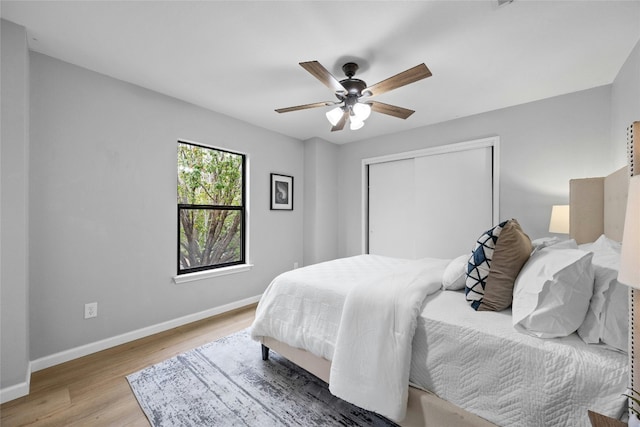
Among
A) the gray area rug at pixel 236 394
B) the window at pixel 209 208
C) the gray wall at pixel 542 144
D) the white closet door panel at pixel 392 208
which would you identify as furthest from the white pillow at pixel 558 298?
the window at pixel 209 208

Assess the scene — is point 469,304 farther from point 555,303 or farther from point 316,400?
point 316,400

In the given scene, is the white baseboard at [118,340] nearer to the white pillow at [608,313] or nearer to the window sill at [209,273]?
the window sill at [209,273]

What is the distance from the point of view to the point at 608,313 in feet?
3.51

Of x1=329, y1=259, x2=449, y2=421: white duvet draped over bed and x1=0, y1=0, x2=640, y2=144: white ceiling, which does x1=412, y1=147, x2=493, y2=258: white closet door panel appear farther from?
x1=329, y1=259, x2=449, y2=421: white duvet draped over bed

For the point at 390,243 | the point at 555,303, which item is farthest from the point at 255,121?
the point at 555,303

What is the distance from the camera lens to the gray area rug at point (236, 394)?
1.61 meters

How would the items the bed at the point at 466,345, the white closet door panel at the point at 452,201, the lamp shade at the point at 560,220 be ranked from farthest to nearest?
the white closet door panel at the point at 452,201 < the lamp shade at the point at 560,220 < the bed at the point at 466,345

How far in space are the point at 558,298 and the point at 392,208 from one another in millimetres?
3006

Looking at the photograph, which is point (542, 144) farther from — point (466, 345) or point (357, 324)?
point (357, 324)

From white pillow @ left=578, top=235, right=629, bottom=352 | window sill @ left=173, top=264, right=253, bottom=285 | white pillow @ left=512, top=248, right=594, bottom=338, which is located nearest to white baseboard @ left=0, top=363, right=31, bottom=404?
window sill @ left=173, top=264, right=253, bottom=285

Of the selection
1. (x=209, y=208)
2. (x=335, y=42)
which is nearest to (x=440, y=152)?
(x=335, y=42)

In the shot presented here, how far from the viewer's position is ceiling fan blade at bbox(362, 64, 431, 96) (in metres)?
1.74

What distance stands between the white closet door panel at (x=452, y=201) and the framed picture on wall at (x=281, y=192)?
6.12ft

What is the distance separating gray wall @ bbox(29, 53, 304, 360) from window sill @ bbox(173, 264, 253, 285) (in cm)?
7
